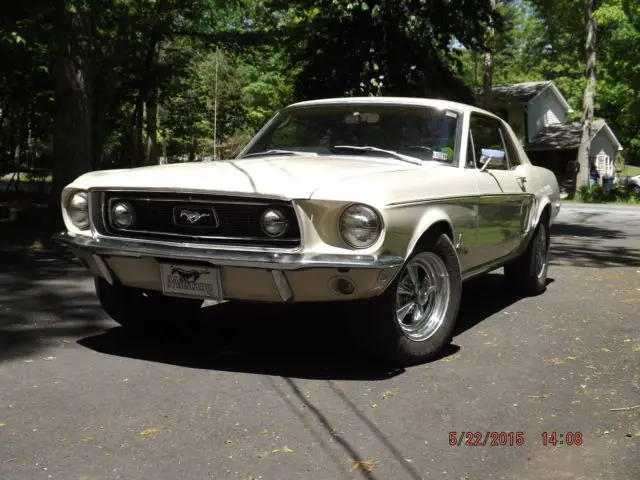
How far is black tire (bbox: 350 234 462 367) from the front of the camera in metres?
4.61

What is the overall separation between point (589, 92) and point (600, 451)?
34638 mm

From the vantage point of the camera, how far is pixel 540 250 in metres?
7.61

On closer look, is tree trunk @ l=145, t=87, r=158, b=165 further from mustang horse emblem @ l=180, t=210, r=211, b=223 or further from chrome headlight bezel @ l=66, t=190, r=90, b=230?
mustang horse emblem @ l=180, t=210, r=211, b=223

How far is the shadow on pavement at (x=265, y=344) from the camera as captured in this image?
190 inches

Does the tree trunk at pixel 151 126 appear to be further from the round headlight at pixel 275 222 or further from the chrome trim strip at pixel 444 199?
the round headlight at pixel 275 222

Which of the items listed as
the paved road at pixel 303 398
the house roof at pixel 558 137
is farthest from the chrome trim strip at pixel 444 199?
the house roof at pixel 558 137

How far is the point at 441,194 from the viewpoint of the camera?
510 centimetres

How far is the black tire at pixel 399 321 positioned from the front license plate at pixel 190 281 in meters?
0.81

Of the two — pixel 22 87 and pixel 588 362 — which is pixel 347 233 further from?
pixel 22 87

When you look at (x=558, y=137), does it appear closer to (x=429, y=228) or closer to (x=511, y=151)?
(x=511, y=151)
